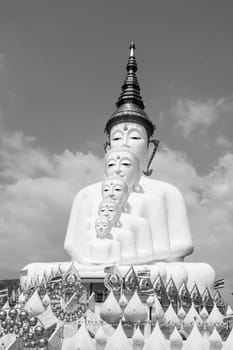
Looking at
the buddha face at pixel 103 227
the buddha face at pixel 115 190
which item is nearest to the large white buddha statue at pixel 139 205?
the buddha face at pixel 115 190

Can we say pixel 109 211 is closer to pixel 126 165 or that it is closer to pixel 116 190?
pixel 116 190

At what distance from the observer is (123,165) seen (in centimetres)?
1728

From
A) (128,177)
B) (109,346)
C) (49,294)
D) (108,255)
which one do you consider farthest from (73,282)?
(128,177)

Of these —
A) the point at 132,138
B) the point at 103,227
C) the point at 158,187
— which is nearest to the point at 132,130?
the point at 132,138

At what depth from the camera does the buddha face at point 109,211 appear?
15508 millimetres

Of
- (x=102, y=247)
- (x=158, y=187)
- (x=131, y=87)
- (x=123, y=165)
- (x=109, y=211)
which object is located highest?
(x=131, y=87)

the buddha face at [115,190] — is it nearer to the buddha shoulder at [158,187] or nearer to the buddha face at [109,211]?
the buddha face at [109,211]

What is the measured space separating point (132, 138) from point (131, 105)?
1.65 meters

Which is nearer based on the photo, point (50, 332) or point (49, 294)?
point (50, 332)

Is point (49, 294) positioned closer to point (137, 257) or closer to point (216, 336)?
point (137, 257)

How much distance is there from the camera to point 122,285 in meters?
12.8

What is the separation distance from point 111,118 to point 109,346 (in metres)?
12.0

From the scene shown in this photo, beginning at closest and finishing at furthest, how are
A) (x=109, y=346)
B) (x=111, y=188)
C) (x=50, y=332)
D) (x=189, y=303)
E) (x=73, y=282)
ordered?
(x=109, y=346), (x=50, y=332), (x=73, y=282), (x=189, y=303), (x=111, y=188)

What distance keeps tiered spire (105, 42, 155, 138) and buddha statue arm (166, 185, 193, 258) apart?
9.83 feet
